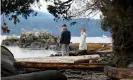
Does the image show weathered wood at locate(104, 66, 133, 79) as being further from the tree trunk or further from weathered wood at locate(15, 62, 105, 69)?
weathered wood at locate(15, 62, 105, 69)

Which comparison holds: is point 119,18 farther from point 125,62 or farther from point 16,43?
point 16,43

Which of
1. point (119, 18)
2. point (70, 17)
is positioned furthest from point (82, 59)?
point (119, 18)

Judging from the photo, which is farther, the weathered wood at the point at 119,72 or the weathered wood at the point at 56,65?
the weathered wood at the point at 56,65

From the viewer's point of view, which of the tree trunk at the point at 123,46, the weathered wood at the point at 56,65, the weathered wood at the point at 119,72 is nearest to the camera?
the weathered wood at the point at 119,72

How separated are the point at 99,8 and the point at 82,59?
A: 9.44ft

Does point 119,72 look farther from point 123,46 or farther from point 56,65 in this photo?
point 56,65

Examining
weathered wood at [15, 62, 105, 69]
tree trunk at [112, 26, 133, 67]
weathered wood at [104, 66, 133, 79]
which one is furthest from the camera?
weathered wood at [15, 62, 105, 69]

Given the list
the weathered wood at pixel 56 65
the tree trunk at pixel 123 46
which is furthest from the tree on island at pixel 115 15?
the weathered wood at pixel 56 65

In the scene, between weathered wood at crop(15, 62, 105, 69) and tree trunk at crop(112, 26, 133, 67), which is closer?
tree trunk at crop(112, 26, 133, 67)

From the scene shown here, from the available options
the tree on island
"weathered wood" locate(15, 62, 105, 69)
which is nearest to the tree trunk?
the tree on island

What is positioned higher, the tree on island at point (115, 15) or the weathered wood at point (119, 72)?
the tree on island at point (115, 15)

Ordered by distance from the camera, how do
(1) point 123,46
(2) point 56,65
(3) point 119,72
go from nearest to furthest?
(3) point 119,72 → (1) point 123,46 → (2) point 56,65

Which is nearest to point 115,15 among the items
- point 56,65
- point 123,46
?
point 123,46

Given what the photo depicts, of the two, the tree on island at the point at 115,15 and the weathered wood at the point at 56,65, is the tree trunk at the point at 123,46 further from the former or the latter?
→ the weathered wood at the point at 56,65
